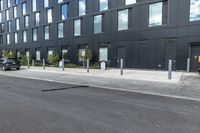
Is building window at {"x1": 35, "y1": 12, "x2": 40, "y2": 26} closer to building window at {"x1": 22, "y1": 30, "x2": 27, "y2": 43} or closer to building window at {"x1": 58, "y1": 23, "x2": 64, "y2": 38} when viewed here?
building window at {"x1": 22, "y1": 30, "x2": 27, "y2": 43}

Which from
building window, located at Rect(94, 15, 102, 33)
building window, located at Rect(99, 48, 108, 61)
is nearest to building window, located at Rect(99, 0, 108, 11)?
building window, located at Rect(94, 15, 102, 33)

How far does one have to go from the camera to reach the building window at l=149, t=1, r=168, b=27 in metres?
19.4

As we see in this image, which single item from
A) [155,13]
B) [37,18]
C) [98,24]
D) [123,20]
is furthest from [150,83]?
[37,18]

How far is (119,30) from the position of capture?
22969 mm

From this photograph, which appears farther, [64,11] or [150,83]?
[64,11]

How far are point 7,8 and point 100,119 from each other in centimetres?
4315

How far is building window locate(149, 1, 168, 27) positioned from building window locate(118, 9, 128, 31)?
283 cm

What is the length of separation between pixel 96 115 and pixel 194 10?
51.1ft

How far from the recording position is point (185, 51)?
18156mm

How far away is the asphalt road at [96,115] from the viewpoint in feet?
15.7

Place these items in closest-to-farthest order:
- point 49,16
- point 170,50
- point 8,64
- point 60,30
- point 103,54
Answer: point 170,50
point 8,64
point 103,54
point 60,30
point 49,16

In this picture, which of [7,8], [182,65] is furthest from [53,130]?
[7,8]

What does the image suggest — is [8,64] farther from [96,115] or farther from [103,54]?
[96,115]

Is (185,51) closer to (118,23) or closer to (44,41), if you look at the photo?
(118,23)
